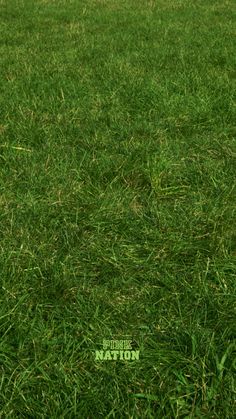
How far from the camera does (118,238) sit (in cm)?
336

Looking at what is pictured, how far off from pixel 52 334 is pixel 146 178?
181cm

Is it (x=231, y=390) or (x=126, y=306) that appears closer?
(x=231, y=390)

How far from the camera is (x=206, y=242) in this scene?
324 cm

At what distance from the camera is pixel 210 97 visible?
5543 millimetres

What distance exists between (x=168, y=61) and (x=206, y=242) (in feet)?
14.4

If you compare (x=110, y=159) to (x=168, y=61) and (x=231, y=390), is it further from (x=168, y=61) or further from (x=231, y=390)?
(x=168, y=61)

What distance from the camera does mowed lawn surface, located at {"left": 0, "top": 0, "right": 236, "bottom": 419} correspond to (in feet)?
7.65

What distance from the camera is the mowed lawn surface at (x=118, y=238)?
2332 millimetres

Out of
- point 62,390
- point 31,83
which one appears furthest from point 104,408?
point 31,83

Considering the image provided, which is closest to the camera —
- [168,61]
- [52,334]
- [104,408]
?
[104,408]

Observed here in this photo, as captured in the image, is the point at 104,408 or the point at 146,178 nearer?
the point at 104,408

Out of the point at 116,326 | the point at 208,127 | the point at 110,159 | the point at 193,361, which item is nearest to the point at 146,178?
the point at 110,159

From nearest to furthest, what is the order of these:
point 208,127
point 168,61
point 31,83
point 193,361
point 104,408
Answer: point 104,408 < point 193,361 < point 208,127 < point 31,83 < point 168,61

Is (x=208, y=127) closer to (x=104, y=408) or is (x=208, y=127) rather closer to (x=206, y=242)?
(x=206, y=242)
